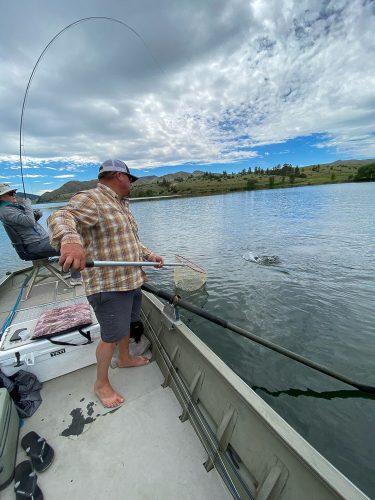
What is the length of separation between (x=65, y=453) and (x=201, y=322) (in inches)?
162

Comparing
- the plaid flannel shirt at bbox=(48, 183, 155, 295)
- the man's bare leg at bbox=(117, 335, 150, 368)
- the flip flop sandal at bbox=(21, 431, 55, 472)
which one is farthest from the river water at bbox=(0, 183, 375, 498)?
the plaid flannel shirt at bbox=(48, 183, 155, 295)

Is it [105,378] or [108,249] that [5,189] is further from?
[105,378]

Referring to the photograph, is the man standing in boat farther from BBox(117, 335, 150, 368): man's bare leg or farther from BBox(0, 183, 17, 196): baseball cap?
BBox(0, 183, 17, 196): baseball cap

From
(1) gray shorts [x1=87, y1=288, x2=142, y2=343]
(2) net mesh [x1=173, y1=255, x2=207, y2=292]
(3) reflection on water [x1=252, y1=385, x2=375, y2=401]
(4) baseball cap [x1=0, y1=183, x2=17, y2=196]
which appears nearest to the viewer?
(1) gray shorts [x1=87, y1=288, x2=142, y2=343]

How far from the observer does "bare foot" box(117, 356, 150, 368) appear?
11.6 ft

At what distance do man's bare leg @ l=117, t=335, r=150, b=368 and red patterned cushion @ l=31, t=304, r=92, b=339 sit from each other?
22.8 inches

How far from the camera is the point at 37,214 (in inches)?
253

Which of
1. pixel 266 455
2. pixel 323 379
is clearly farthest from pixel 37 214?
pixel 323 379

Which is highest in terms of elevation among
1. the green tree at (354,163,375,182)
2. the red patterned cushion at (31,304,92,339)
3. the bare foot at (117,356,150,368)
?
the red patterned cushion at (31,304,92,339)

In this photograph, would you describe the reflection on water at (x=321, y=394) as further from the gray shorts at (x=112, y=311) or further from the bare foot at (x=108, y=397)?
the gray shorts at (x=112, y=311)

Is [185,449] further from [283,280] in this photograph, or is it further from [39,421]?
[283,280]

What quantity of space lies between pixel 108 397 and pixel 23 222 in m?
4.10

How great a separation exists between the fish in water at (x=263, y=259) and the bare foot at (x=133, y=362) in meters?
8.22

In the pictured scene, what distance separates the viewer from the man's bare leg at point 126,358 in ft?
11.4
